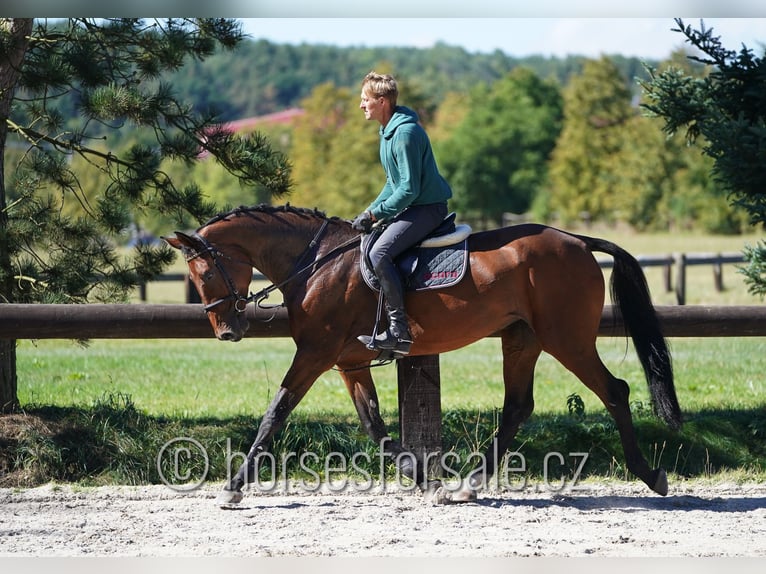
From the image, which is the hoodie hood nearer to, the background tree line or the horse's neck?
the horse's neck

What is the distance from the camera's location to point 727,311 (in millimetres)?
7559

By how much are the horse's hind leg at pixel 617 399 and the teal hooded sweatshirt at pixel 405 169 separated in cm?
143

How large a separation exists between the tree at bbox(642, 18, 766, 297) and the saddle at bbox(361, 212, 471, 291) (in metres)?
2.97

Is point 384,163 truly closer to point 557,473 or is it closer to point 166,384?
point 557,473

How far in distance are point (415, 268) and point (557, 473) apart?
211 centimetres

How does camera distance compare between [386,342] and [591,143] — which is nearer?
[386,342]

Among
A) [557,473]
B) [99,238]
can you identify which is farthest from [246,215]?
[557,473]

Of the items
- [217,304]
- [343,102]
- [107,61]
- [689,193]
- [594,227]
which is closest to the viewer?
[217,304]

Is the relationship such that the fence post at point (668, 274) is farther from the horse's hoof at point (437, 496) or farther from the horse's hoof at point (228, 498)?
the horse's hoof at point (228, 498)

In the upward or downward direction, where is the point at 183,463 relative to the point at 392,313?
downward

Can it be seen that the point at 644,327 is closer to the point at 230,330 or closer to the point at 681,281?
the point at 230,330

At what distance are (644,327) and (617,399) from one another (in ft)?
2.01

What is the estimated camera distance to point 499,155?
78.9 metres

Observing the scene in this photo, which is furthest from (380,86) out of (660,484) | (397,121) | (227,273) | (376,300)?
(660,484)
